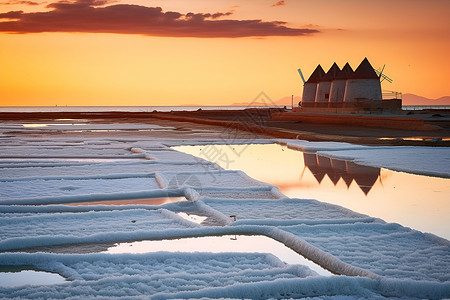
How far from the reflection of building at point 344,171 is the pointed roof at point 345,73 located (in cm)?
2789

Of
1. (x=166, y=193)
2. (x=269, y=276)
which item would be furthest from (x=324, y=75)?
(x=269, y=276)

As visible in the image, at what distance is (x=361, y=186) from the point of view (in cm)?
743

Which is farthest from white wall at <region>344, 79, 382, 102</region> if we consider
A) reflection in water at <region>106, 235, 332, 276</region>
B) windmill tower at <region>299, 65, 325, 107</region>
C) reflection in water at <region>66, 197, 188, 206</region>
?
reflection in water at <region>106, 235, 332, 276</region>

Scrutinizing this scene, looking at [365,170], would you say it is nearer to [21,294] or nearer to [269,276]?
[269,276]

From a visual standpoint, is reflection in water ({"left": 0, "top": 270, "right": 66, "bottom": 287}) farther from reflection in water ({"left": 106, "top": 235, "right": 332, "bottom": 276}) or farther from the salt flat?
reflection in water ({"left": 106, "top": 235, "right": 332, "bottom": 276})

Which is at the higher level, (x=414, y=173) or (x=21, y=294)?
(x=414, y=173)

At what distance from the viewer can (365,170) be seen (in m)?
9.05

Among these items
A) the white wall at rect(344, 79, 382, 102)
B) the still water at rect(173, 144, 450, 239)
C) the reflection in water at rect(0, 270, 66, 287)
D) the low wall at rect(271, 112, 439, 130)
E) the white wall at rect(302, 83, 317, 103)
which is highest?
the white wall at rect(302, 83, 317, 103)

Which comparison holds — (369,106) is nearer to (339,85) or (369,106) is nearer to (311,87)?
(339,85)

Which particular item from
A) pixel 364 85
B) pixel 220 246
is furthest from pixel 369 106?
pixel 220 246

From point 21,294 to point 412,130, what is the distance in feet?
66.4

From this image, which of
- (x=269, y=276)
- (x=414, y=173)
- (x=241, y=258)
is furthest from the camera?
(x=414, y=173)

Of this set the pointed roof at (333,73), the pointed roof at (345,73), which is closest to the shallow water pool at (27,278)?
the pointed roof at (345,73)

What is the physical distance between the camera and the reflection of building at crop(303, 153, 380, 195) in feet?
25.8
